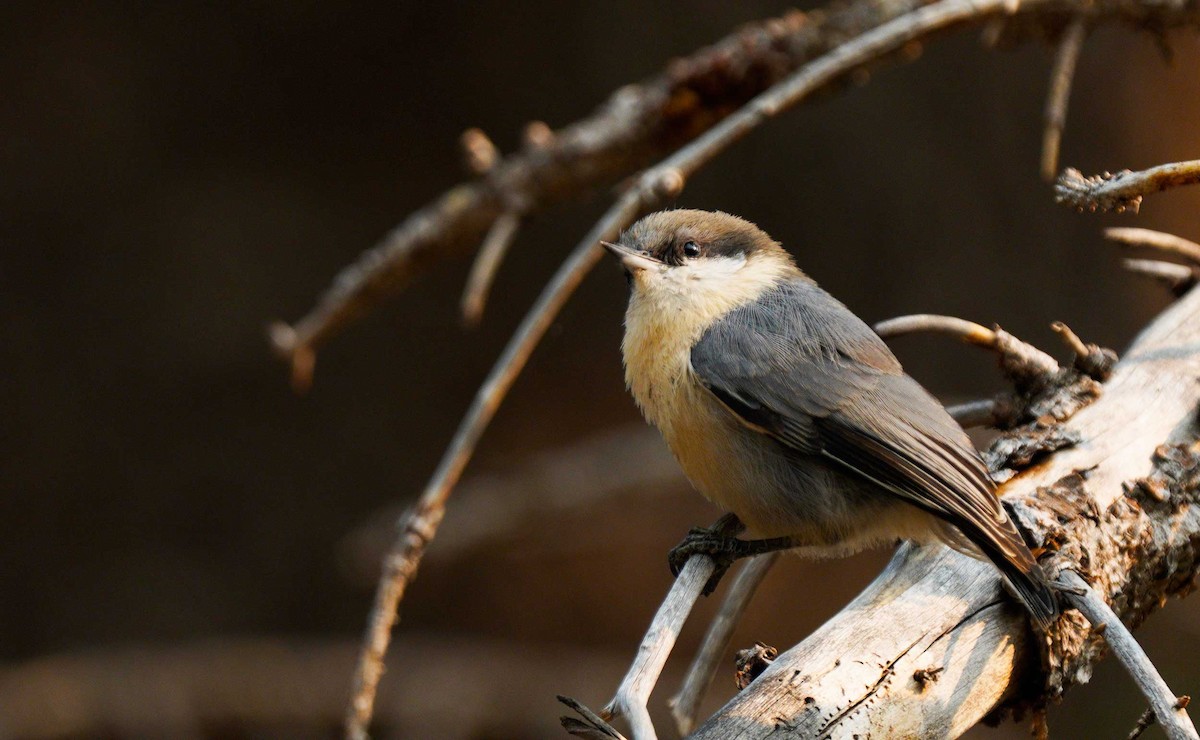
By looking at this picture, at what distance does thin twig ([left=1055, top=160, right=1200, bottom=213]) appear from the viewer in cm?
156

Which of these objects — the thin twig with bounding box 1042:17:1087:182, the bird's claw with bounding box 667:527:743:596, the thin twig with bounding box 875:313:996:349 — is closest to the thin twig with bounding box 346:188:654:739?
the bird's claw with bounding box 667:527:743:596

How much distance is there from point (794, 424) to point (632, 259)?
0.56 meters

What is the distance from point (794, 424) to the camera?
81.8 inches

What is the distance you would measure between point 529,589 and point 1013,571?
147 inches

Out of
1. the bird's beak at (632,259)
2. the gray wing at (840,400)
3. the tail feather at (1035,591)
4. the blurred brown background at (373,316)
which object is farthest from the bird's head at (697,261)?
the blurred brown background at (373,316)

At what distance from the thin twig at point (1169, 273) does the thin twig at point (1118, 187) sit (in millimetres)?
734

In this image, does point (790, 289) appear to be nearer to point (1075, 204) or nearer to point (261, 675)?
point (1075, 204)

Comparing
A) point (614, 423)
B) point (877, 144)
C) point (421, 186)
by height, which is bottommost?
point (614, 423)

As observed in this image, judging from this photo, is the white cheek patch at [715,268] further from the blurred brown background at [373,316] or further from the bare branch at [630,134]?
the blurred brown background at [373,316]

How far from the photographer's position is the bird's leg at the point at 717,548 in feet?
6.36

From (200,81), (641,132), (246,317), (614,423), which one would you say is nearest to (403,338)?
(246,317)

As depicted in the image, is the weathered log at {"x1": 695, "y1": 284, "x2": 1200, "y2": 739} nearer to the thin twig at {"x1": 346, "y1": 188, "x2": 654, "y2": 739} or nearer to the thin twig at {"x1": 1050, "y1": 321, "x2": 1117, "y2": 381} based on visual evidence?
the thin twig at {"x1": 1050, "y1": 321, "x2": 1117, "y2": 381}

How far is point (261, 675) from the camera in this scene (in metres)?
4.44

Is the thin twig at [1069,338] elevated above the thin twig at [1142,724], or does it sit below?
above
